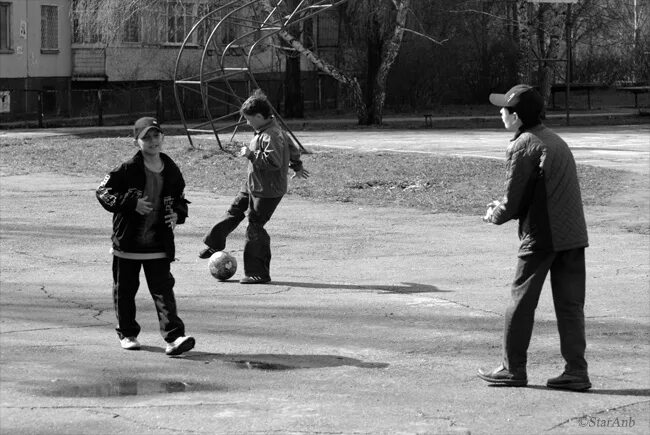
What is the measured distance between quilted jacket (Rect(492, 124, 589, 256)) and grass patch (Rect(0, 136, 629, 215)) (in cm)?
844

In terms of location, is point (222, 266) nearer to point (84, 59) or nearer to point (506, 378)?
point (506, 378)

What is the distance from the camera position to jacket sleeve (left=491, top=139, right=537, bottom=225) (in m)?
6.66

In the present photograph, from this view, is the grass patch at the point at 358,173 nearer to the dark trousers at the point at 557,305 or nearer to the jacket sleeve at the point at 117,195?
the jacket sleeve at the point at 117,195

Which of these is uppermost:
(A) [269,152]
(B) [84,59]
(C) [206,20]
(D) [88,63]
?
(C) [206,20]

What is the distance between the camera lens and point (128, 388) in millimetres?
6840

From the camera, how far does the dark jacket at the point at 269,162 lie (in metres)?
10.2

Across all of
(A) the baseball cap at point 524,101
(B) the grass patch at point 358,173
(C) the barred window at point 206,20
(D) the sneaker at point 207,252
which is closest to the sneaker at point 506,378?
(A) the baseball cap at point 524,101

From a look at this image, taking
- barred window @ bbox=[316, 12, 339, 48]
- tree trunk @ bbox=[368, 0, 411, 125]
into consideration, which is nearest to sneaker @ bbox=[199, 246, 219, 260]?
tree trunk @ bbox=[368, 0, 411, 125]

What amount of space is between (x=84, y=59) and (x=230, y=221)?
31.8 meters

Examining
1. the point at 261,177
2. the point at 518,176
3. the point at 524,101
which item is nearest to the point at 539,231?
the point at 518,176

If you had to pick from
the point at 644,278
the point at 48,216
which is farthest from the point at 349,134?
the point at 644,278

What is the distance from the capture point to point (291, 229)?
13930mm

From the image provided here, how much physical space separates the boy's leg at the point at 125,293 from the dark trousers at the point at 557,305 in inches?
96.4

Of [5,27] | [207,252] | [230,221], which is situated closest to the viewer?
[230,221]
